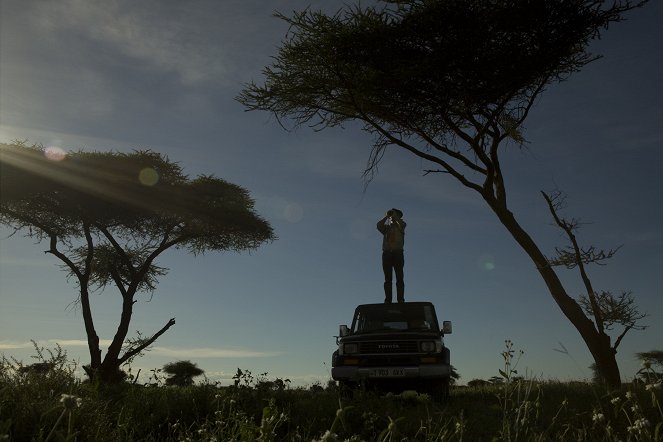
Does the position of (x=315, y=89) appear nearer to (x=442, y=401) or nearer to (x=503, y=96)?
(x=503, y=96)

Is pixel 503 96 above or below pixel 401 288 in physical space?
above

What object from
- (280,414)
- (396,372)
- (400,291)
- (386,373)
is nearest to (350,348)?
(386,373)

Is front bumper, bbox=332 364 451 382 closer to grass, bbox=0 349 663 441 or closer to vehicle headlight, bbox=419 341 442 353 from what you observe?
vehicle headlight, bbox=419 341 442 353

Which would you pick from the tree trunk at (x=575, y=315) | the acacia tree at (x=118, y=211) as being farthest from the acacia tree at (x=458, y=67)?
the acacia tree at (x=118, y=211)

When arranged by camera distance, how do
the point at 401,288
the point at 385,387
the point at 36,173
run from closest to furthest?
the point at 385,387, the point at 401,288, the point at 36,173

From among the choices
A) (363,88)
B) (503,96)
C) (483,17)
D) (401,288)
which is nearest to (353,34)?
(363,88)

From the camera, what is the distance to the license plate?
1113 cm

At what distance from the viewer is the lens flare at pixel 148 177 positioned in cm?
2241

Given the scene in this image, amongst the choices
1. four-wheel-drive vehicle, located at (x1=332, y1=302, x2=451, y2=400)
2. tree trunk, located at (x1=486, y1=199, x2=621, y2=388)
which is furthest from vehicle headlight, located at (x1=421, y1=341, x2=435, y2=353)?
tree trunk, located at (x1=486, y1=199, x2=621, y2=388)

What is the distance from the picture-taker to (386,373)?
36.7 feet

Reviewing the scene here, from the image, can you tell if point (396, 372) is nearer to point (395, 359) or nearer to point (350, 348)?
point (395, 359)

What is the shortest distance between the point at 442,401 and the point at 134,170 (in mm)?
15848

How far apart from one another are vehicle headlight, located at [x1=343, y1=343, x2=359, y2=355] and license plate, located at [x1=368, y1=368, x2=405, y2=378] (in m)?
0.58

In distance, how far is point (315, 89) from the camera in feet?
47.5
